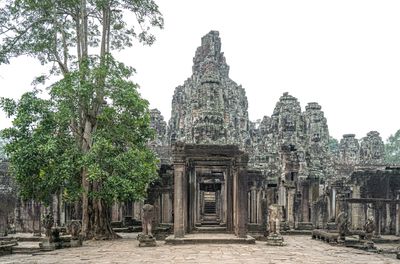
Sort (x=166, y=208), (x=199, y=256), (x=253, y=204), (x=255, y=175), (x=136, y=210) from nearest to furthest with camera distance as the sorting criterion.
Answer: (x=199, y=256)
(x=255, y=175)
(x=166, y=208)
(x=253, y=204)
(x=136, y=210)

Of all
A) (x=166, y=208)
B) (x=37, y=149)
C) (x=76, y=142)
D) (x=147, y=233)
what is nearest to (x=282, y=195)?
(x=166, y=208)

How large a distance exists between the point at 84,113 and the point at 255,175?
10407 millimetres

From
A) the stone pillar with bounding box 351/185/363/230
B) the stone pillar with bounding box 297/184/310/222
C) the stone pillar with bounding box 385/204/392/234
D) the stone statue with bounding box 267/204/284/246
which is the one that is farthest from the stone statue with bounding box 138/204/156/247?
the stone pillar with bounding box 385/204/392/234

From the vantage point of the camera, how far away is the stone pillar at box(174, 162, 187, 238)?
685 inches

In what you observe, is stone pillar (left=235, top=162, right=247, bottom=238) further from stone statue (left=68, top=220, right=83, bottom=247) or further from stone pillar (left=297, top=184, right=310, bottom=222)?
stone pillar (left=297, top=184, right=310, bottom=222)

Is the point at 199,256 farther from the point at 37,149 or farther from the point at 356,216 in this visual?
the point at 356,216

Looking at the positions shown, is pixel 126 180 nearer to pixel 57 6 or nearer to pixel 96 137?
pixel 96 137

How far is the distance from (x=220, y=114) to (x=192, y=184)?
37.4 ft

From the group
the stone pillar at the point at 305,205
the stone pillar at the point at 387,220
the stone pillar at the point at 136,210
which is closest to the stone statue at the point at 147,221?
the stone pillar at the point at 305,205

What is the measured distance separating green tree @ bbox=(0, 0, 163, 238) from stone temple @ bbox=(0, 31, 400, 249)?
8.35 feet

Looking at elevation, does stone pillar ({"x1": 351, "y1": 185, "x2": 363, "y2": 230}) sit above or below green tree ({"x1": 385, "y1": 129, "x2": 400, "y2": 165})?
below

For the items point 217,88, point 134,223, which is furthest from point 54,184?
point 217,88

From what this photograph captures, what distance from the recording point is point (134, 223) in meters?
28.0

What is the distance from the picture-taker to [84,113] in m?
20.5
